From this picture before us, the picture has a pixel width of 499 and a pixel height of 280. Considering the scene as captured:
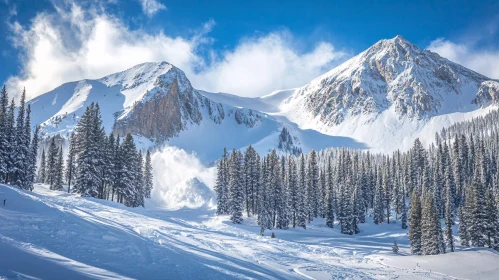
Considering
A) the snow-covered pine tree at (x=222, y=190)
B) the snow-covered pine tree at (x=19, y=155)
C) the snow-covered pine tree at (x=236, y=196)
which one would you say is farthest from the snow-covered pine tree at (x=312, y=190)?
the snow-covered pine tree at (x=19, y=155)

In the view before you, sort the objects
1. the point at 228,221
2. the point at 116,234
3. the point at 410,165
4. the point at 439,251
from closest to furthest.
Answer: the point at 116,234 → the point at 439,251 → the point at 228,221 → the point at 410,165

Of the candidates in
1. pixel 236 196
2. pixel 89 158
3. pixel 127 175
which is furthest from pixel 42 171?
pixel 236 196

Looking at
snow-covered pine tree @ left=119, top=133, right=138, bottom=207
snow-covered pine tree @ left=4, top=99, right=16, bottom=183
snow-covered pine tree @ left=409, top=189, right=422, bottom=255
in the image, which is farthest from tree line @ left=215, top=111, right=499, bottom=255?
snow-covered pine tree @ left=4, top=99, right=16, bottom=183

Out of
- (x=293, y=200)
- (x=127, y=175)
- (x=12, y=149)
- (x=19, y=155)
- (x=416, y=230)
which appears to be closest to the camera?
(x=12, y=149)

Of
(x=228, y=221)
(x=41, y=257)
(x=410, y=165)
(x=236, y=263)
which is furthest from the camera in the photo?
(x=410, y=165)

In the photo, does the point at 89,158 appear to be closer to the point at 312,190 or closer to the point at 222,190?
the point at 222,190

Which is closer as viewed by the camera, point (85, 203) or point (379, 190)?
point (85, 203)

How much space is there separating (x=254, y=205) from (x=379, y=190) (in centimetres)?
3458

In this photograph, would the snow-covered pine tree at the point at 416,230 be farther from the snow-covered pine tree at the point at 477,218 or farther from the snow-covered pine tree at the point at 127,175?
the snow-covered pine tree at the point at 127,175

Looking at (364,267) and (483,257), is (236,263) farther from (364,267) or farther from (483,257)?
(483,257)

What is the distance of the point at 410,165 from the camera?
106 m

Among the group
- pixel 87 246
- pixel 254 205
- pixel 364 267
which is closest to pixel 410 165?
pixel 254 205

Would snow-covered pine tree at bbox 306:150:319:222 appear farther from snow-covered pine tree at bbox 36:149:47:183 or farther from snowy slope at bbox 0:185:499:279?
snow-covered pine tree at bbox 36:149:47:183

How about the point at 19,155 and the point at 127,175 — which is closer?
the point at 19,155
